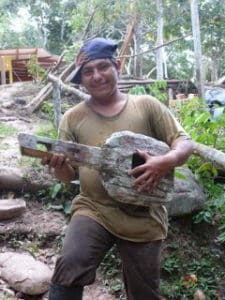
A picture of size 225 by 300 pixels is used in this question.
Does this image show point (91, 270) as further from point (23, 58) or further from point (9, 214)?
point (23, 58)

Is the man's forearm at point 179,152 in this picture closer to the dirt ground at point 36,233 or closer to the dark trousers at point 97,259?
the dark trousers at point 97,259

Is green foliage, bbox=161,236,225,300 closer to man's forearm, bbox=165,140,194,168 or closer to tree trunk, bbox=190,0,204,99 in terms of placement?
man's forearm, bbox=165,140,194,168

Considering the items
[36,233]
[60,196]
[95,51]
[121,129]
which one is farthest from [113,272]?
[95,51]

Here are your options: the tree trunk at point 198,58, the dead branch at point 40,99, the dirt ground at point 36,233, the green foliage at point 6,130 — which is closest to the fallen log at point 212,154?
the dirt ground at point 36,233

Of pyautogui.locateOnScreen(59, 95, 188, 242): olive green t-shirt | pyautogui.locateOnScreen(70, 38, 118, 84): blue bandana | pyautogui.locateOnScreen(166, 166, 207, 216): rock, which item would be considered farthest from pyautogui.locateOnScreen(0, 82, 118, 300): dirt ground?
pyautogui.locateOnScreen(70, 38, 118, 84): blue bandana

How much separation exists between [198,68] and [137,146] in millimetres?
5907

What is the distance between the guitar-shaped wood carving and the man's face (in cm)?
28

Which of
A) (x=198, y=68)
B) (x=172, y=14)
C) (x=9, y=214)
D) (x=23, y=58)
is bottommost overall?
(x=9, y=214)

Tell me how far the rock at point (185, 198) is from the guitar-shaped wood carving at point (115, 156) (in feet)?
5.14

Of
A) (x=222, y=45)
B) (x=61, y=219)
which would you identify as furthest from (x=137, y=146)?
(x=222, y=45)

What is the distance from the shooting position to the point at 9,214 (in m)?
3.90

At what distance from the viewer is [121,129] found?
2.23 m

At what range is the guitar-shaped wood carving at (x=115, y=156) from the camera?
2068 mm

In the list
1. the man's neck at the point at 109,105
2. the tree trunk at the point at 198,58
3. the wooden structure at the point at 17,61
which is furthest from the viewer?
the wooden structure at the point at 17,61
